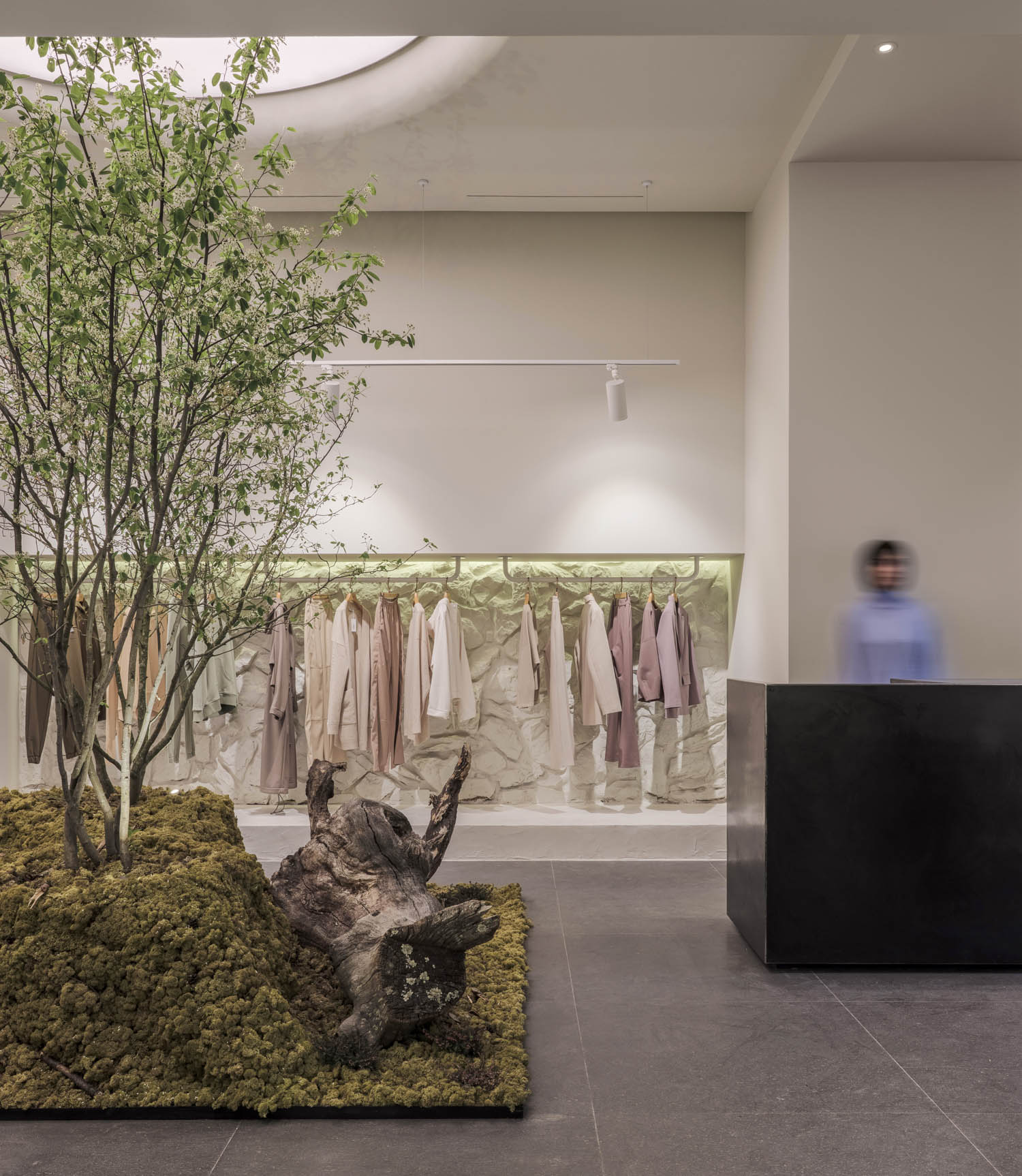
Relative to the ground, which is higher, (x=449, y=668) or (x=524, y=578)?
(x=524, y=578)

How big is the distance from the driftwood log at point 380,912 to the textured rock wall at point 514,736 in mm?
2084

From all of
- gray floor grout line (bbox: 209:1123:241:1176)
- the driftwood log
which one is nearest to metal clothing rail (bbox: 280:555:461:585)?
the driftwood log

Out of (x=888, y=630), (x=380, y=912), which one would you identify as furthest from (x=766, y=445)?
(x=380, y=912)

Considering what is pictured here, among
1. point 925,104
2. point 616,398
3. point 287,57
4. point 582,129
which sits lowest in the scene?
point 616,398

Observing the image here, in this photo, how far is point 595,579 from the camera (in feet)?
19.7

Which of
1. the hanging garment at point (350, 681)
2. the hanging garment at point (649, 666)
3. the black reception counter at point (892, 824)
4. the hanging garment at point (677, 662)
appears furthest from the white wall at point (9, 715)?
the black reception counter at point (892, 824)

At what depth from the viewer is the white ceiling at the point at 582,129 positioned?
390cm

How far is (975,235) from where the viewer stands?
455 cm

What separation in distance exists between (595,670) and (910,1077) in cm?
301

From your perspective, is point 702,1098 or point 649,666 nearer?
point 702,1098

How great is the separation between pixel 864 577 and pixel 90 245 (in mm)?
3480

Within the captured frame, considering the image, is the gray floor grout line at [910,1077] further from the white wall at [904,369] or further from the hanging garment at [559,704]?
the hanging garment at [559,704]

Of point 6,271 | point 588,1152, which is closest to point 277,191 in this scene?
point 6,271

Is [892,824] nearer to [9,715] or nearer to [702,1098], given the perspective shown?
[702,1098]
